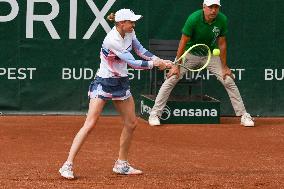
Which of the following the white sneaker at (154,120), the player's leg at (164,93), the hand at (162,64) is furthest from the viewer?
the white sneaker at (154,120)

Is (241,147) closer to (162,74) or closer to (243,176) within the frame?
(243,176)

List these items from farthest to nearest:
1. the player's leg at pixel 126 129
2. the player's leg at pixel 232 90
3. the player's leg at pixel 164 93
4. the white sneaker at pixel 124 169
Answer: the player's leg at pixel 232 90
the player's leg at pixel 164 93
the white sneaker at pixel 124 169
the player's leg at pixel 126 129

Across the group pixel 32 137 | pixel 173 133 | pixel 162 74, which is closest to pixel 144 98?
pixel 162 74

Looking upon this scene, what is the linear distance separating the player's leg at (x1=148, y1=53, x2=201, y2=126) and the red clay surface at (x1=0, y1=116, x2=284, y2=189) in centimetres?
16

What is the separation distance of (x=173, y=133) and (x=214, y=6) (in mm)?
1788

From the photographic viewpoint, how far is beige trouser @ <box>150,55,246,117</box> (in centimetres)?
1201

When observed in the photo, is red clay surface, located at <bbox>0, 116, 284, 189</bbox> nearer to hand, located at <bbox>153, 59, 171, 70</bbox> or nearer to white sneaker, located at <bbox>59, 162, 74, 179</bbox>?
white sneaker, located at <bbox>59, 162, 74, 179</bbox>

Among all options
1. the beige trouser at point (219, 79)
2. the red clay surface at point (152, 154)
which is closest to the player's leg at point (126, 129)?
the red clay surface at point (152, 154)

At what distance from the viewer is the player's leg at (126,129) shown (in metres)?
8.48

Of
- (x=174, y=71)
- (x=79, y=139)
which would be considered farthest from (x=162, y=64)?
(x=174, y=71)

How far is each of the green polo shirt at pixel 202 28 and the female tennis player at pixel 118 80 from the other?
10.6ft

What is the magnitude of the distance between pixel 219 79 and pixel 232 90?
0.81 feet

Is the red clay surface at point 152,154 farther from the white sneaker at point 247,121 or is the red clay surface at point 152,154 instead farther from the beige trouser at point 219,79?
the beige trouser at point 219,79

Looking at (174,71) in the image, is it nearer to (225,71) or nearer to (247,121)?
(225,71)
